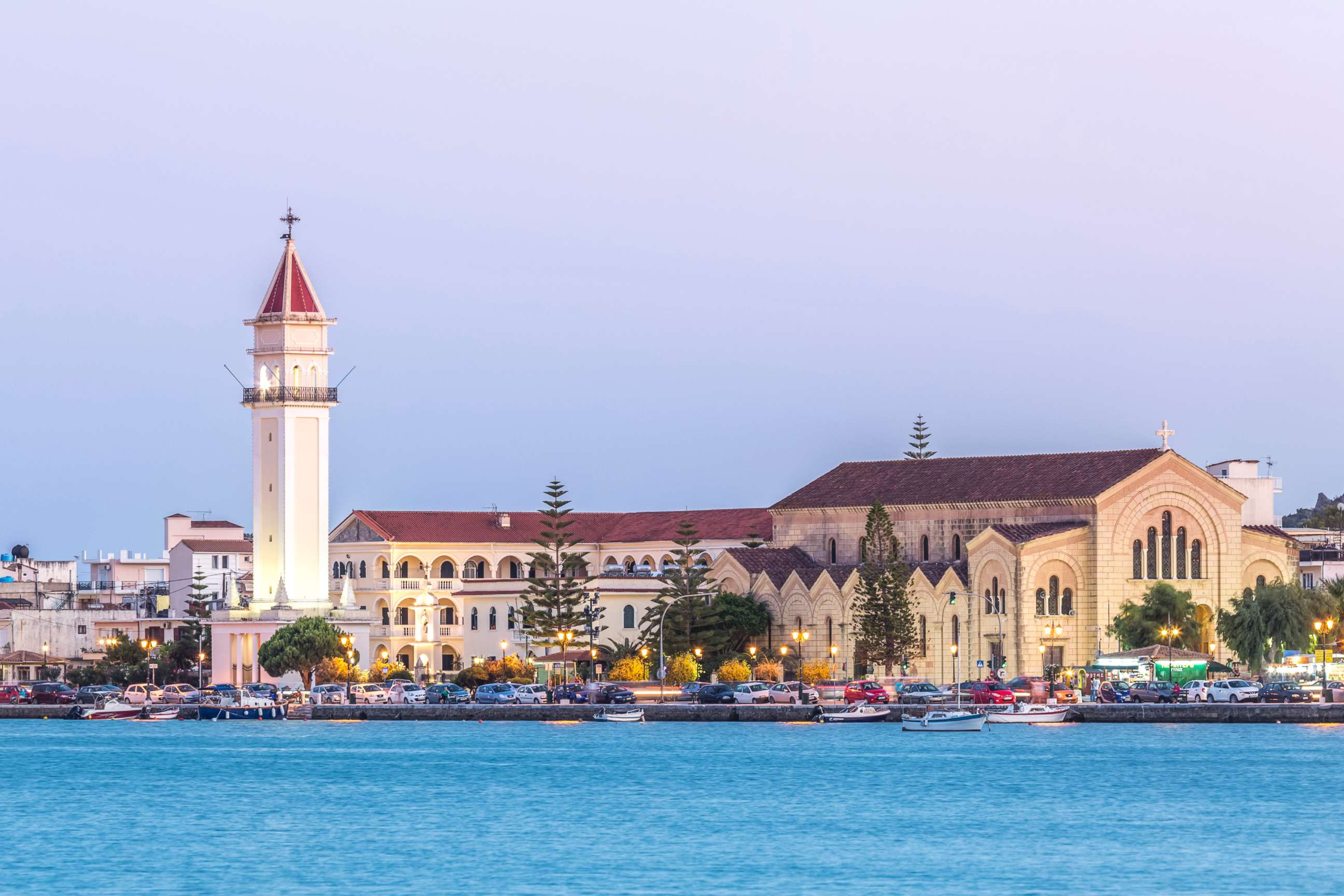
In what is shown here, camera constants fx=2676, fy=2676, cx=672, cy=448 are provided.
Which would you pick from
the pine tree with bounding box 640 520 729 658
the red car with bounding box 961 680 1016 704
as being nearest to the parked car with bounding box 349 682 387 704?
the pine tree with bounding box 640 520 729 658

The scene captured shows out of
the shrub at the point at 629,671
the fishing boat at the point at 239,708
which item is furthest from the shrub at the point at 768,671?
the fishing boat at the point at 239,708

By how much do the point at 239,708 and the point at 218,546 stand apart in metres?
38.2

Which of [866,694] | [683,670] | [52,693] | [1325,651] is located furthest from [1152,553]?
[52,693]

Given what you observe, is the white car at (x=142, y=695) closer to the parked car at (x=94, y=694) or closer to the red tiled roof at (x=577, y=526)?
the parked car at (x=94, y=694)

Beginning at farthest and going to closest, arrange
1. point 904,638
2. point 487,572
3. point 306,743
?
1. point 487,572
2. point 904,638
3. point 306,743

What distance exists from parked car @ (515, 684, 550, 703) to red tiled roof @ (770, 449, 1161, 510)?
61.5 feet

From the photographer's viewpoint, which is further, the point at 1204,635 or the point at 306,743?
the point at 1204,635

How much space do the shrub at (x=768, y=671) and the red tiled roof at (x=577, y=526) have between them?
14523mm

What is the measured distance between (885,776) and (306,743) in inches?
1102

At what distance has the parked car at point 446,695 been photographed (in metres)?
113

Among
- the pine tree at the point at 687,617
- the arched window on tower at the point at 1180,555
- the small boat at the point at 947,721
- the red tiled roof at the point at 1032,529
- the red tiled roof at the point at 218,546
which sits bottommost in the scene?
the small boat at the point at 947,721

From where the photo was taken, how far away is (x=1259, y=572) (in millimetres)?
116938

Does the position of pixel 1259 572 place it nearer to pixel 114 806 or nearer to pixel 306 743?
pixel 306 743

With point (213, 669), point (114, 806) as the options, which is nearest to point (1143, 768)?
point (114, 806)
